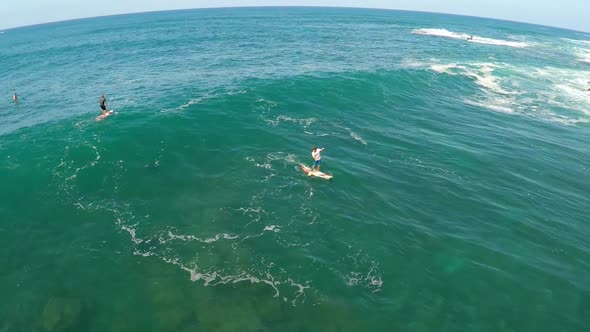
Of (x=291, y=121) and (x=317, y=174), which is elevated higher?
(x=291, y=121)

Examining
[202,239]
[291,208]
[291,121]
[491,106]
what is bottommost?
[202,239]

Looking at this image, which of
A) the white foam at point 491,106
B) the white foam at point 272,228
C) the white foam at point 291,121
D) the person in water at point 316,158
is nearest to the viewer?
the white foam at point 272,228

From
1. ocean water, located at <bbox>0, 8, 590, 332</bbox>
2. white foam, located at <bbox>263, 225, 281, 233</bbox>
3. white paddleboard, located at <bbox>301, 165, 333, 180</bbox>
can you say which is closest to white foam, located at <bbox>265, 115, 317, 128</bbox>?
Answer: ocean water, located at <bbox>0, 8, 590, 332</bbox>

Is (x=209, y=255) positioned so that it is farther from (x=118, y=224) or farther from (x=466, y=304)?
(x=466, y=304)

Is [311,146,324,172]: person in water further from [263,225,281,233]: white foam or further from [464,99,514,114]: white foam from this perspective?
[464,99,514,114]: white foam

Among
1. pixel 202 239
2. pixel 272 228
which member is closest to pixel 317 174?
pixel 272 228

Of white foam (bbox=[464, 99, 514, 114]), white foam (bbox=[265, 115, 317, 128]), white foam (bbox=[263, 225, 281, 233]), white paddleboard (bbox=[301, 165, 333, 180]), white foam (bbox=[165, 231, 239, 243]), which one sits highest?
white foam (bbox=[464, 99, 514, 114])

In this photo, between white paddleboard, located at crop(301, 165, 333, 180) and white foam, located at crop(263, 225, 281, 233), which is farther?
white paddleboard, located at crop(301, 165, 333, 180)

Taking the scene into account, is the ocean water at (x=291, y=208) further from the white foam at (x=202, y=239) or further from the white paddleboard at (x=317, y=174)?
the white paddleboard at (x=317, y=174)

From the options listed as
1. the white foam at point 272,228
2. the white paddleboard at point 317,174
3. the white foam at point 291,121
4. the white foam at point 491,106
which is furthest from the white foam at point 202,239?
the white foam at point 491,106

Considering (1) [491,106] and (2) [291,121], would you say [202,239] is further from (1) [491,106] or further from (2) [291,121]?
(1) [491,106]
